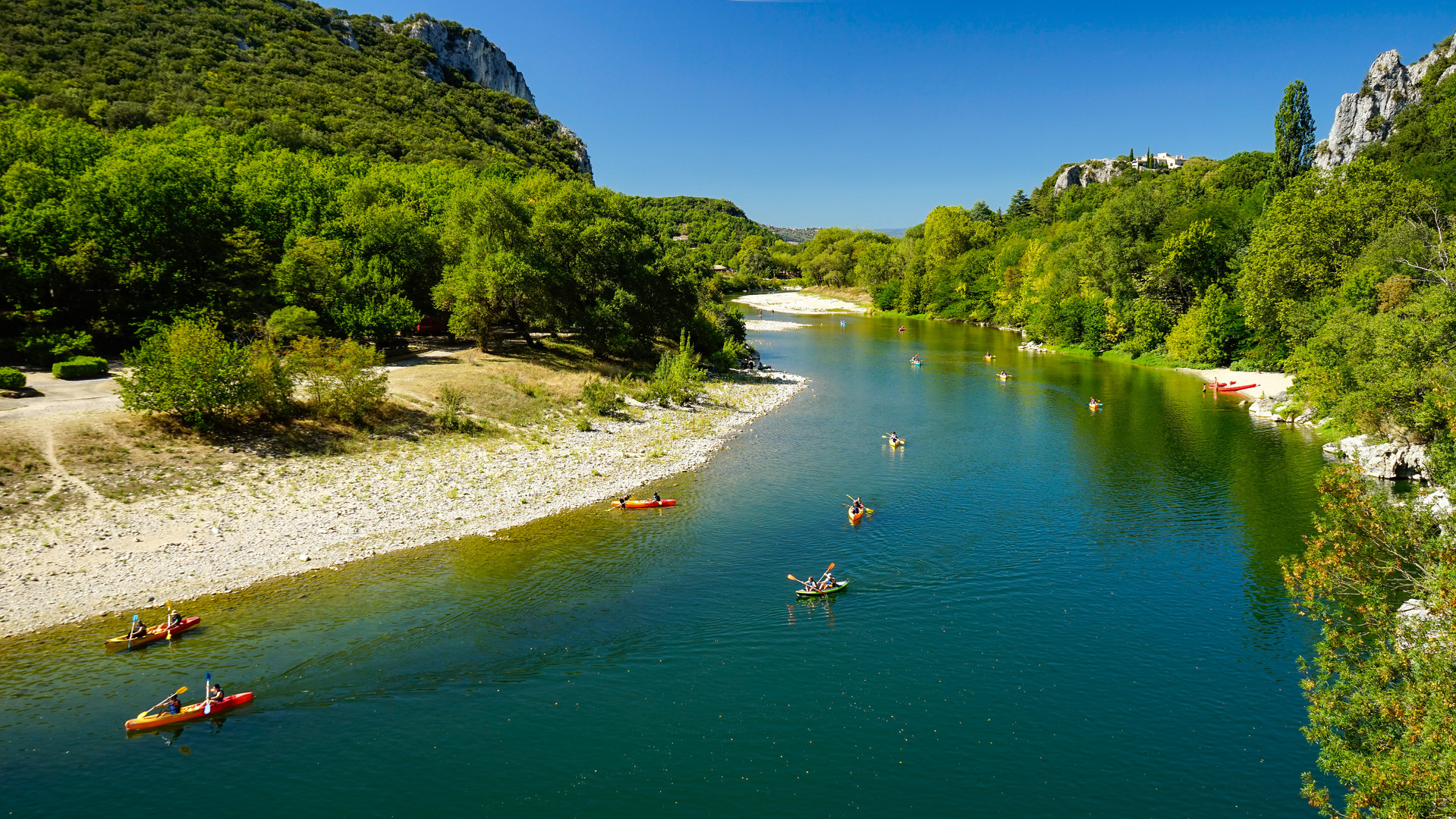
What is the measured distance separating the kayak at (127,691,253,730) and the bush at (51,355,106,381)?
33.6 meters

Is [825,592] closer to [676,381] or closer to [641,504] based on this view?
[641,504]

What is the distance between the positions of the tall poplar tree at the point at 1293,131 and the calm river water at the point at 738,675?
7999 centimetres

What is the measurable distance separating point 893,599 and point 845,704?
7315 mm

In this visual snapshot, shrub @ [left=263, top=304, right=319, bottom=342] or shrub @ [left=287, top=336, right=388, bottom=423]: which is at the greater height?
shrub @ [left=263, top=304, right=319, bottom=342]

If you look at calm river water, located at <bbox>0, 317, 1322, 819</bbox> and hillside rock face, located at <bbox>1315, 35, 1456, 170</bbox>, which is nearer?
calm river water, located at <bbox>0, 317, 1322, 819</bbox>

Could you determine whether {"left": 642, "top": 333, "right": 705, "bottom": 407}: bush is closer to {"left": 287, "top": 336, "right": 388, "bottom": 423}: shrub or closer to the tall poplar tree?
{"left": 287, "top": 336, "right": 388, "bottom": 423}: shrub

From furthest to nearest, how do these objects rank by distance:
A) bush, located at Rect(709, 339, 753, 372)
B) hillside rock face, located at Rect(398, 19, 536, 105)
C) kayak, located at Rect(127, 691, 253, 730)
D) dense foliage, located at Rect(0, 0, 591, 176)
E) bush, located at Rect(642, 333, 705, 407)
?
hillside rock face, located at Rect(398, 19, 536, 105), dense foliage, located at Rect(0, 0, 591, 176), bush, located at Rect(709, 339, 753, 372), bush, located at Rect(642, 333, 705, 407), kayak, located at Rect(127, 691, 253, 730)

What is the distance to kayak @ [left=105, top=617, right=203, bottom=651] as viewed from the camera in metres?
23.5

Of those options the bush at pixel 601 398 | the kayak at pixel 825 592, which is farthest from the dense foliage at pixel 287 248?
the kayak at pixel 825 592

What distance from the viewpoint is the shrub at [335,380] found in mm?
42031

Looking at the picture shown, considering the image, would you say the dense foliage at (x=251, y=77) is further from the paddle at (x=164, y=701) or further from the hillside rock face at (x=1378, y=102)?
the hillside rock face at (x=1378, y=102)

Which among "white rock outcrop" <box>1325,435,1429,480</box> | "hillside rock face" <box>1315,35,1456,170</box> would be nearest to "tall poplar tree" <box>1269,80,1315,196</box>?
"hillside rock face" <box>1315,35,1456,170</box>

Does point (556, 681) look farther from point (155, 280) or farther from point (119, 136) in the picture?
point (119, 136)

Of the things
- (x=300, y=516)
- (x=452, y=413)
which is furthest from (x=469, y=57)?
(x=300, y=516)
